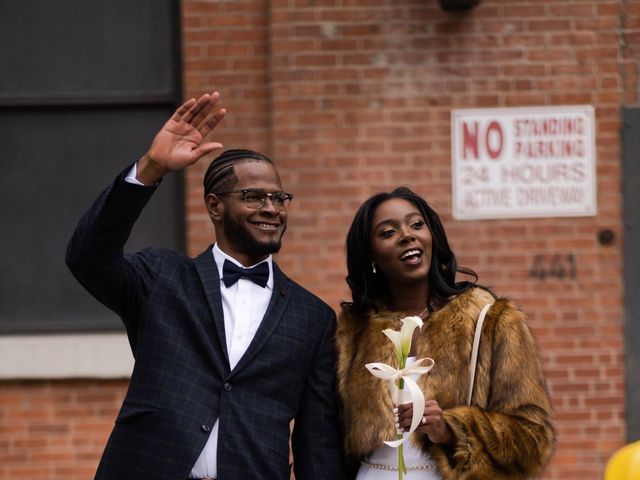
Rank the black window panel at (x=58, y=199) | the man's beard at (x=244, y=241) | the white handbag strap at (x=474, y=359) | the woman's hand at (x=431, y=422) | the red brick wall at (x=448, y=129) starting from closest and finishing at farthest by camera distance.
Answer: the woman's hand at (x=431, y=422), the white handbag strap at (x=474, y=359), the man's beard at (x=244, y=241), the red brick wall at (x=448, y=129), the black window panel at (x=58, y=199)

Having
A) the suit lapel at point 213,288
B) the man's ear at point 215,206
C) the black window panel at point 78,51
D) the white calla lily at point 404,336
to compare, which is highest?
the black window panel at point 78,51

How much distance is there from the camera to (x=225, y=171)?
4203 mm

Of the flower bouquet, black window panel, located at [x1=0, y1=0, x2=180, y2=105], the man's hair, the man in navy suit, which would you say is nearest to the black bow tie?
the man in navy suit

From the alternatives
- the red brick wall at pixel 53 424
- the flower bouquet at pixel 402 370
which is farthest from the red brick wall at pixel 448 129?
the flower bouquet at pixel 402 370

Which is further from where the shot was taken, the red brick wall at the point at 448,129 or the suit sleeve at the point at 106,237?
the red brick wall at the point at 448,129

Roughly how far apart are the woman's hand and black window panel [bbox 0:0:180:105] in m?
3.54

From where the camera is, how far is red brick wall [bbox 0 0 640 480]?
661 cm

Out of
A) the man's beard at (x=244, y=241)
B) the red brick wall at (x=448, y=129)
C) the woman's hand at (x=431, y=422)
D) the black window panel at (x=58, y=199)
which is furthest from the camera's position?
the black window panel at (x=58, y=199)

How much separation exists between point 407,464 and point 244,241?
37.0 inches

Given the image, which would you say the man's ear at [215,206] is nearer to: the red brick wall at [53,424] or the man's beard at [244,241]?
the man's beard at [244,241]

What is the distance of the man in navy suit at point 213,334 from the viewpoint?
12.8ft

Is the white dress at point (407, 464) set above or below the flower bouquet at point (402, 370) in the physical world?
below

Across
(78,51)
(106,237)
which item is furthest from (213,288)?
(78,51)

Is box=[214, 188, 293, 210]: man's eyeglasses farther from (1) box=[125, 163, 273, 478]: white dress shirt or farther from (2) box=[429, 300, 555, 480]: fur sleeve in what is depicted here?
(2) box=[429, 300, 555, 480]: fur sleeve
